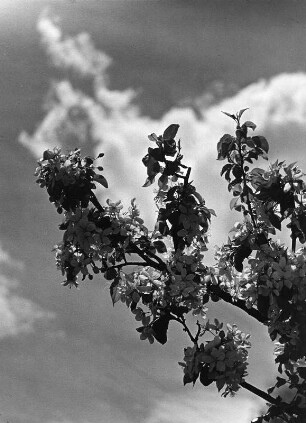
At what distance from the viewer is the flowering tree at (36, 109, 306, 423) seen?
559 centimetres

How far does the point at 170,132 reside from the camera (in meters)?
6.04

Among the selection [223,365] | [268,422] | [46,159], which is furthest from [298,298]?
[46,159]

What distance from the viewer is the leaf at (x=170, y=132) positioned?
6.03 m

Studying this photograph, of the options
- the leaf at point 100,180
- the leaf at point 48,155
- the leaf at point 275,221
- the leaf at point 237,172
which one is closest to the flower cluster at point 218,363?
the leaf at point 275,221

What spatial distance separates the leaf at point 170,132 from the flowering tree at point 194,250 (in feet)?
0.03

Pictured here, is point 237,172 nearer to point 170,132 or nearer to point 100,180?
point 170,132

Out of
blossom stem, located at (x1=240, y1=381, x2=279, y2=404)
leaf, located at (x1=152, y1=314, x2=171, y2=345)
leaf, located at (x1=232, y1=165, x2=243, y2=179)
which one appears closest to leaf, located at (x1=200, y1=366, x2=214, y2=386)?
blossom stem, located at (x1=240, y1=381, x2=279, y2=404)

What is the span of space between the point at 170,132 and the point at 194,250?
1.27 metres

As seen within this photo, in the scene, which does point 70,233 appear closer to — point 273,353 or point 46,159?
point 46,159

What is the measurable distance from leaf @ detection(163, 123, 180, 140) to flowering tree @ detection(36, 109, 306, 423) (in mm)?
10

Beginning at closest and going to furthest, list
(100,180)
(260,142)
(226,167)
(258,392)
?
(258,392)
(260,142)
(226,167)
(100,180)

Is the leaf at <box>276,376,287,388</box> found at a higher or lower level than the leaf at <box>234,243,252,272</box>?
lower

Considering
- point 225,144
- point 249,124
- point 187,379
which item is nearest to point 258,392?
point 187,379

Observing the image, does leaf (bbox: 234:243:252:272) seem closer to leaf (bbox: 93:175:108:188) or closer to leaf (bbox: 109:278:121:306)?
leaf (bbox: 109:278:121:306)
